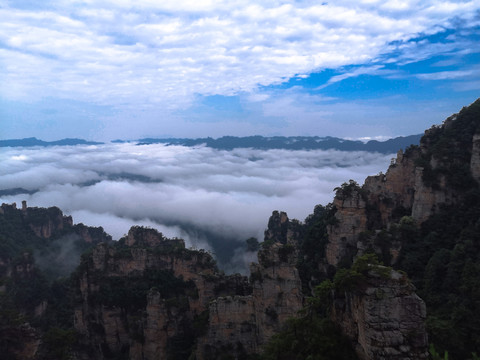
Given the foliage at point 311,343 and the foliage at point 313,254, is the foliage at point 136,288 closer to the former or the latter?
the foliage at point 313,254

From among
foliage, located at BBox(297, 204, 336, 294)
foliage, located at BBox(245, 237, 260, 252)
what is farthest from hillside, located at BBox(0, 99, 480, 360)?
foliage, located at BBox(245, 237, 260, 252)

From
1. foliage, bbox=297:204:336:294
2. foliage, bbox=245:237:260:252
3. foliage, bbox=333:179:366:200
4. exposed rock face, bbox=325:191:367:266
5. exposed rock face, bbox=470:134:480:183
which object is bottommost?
foliage, bbox=245:237:260:252

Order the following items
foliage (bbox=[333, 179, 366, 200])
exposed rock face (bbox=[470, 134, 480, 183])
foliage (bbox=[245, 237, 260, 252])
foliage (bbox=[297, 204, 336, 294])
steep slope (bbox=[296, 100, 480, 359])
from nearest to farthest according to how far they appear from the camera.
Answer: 1. steep slope (bbox=[296, 100, 480, 359])
2. exposed rock face (bbox=[470, 134, 480, 183])
3. foliage (bbox=[333, 179, 366, 200])
4. foliage (bbox=[297, 204, 336, 294])
5. foliage (bbox=[245, 237, 260, 252])

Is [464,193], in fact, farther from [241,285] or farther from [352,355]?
[352,355]

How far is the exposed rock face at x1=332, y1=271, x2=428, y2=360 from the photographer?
407 inches

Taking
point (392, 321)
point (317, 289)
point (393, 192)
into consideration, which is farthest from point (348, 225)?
point (392, 321)

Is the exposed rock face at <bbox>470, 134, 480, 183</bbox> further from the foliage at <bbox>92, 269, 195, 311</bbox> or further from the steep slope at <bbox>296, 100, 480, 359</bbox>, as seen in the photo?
the foliage at <bbox>92, 269, 195, 311</bbox>

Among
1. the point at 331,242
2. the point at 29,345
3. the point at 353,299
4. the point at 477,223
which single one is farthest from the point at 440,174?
the point at 29,345

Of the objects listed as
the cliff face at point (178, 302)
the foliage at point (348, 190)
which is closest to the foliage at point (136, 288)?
the cliff face at point (178, 302)

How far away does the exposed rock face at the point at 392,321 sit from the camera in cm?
1034

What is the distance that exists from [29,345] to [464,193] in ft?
117

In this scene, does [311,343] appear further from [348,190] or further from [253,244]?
[253,244]

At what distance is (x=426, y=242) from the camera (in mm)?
32406

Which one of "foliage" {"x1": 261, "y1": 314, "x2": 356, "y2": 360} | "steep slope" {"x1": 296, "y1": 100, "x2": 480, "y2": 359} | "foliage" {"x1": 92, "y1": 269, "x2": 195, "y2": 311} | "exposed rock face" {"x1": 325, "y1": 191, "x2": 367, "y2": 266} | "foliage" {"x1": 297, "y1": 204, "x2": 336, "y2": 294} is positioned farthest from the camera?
"foliage" {"x1": 92, "y1": 269, "x2": 195, "y2": 311}
